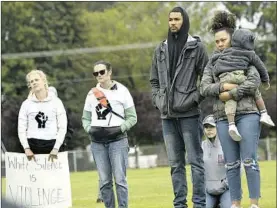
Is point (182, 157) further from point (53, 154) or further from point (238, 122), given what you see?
point (53, 154)

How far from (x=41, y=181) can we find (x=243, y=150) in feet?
12.6

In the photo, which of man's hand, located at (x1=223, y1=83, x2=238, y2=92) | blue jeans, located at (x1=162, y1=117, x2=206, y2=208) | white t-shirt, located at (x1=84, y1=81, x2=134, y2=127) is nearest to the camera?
man's hand, located at (x1=223, y1=83, x2=238, y2=92)

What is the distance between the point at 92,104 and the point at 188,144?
1.40 m

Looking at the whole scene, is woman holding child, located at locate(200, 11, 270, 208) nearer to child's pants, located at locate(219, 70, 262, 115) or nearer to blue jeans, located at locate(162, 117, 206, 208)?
child's pants, located at locate(219, 70, 262, 115)

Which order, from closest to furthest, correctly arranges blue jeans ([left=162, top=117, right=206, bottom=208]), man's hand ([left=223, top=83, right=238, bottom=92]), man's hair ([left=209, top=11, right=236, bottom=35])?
man's hand ([left=223, top=83, right=238, bottom=92]) < man's hair ([left=209, top=11, right=236, bottom=35]) < blue jeans ([left=162, top=117, right=206, bottom=208])

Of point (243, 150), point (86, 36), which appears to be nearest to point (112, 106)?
point (243, 150)

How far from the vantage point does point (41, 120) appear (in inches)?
439

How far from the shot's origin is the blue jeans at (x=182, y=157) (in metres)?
9.27

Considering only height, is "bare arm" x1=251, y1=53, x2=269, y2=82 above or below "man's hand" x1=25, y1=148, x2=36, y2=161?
above

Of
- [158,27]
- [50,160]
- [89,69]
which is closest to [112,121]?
[50,160]

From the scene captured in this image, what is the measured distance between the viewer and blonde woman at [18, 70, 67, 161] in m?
11.1

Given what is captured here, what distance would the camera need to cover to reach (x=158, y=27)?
58.8 meters

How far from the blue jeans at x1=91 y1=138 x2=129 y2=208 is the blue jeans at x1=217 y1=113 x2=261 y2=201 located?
4.84 ft

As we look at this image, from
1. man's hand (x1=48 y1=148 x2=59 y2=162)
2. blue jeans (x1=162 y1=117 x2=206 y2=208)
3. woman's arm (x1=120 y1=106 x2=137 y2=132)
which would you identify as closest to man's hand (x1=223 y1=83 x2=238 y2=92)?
blue jeans (x1=162 y1=117 x2=206 y2=208)
